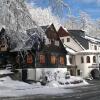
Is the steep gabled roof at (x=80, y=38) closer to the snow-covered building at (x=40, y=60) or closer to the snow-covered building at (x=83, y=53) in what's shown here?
the snow-covered building at (x=83, y=53)

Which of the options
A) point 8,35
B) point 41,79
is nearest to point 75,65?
point 41,79

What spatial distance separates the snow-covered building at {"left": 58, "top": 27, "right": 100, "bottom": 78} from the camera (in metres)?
69.4

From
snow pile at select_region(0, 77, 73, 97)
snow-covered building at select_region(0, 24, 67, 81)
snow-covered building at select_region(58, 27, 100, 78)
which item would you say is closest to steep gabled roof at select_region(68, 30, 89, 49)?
snow-covered building at select_region(58, 27, 100, 78)

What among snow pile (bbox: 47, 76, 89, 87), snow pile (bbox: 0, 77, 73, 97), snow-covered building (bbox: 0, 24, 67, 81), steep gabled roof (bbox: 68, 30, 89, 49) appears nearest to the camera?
snow pile (bbox: 0, 77, 73, 97)

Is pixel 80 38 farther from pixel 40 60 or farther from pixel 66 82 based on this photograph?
pixel 66 82

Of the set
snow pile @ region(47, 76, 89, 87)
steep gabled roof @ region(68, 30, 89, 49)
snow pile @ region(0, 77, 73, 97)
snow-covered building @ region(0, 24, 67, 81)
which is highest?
steep gabled roof @ region(68, 30, 89, 49)

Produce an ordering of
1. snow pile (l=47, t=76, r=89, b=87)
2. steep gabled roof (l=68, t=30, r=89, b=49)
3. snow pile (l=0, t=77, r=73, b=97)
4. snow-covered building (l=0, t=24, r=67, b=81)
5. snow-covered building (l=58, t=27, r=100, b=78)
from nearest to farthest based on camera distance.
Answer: snow pile (l=0, t=77, r=73, b=97) < snow pile (l=47, t=76, r=89, b=87) < snow-covered building (l=0, t=24, r=67, b=81) < snow-covered building (l=58, t=27, r=100, b=78) < steep gabled roof (l=68, t=30, r=89, b=49)

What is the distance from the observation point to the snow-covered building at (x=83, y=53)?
69438 millimetres

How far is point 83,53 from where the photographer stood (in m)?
70.0

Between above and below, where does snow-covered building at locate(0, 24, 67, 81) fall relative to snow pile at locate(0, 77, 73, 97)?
above

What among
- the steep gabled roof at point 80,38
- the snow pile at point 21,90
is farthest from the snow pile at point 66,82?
the steep gabled roof at point 80,38

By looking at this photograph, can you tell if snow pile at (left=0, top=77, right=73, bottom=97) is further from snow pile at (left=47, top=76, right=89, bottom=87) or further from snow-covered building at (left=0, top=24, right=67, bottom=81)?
snow pile at (left=47, top=76, right=89, bottom=87)

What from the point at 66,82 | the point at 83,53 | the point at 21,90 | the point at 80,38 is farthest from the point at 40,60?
the point at 80,38

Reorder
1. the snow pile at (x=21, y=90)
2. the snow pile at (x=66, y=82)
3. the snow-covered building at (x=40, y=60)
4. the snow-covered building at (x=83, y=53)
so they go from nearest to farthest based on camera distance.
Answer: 1. the snow pile at (x=21, y=90)
2. the snow pile at (x=66, y=82)
3. the snow-covered building at (x=40, y=60)
4. the snow-covered building at (x=83, y=53)
